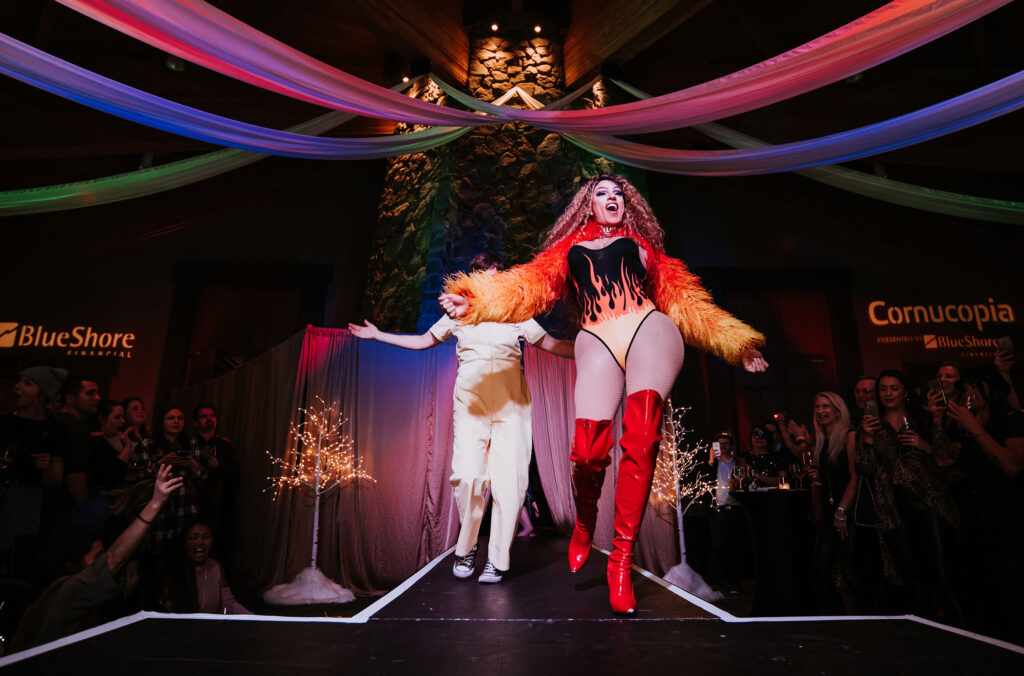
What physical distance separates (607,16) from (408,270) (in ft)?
10.8

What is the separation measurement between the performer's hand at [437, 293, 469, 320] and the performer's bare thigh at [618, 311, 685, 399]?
0.68 meters

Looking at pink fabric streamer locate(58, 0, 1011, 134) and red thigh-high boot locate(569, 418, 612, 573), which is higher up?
pink fabric streamer locate(58, 0, 1011, 134)

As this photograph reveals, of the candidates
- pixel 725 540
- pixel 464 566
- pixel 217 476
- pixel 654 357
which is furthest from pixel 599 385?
pixel 725 540

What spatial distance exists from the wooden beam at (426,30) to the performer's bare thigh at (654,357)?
14.7 ft

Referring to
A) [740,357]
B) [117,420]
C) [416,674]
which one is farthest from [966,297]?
[117,420]

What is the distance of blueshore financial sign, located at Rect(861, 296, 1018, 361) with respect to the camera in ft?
23.4

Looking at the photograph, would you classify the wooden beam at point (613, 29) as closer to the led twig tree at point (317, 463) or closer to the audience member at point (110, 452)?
the led twig tree at point (317, 463)

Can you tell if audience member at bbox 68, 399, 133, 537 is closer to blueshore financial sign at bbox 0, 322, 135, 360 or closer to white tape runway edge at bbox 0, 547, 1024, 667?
white tape runway edge at bbox 0, 547, 1024, 667

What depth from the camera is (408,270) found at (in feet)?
19.0

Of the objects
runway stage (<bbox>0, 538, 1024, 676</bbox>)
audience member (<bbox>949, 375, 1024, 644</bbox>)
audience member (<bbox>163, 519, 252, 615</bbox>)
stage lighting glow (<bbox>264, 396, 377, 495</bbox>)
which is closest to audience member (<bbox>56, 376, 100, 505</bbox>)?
audience member (<bbox>163, 519, 252, 615</bbox>)

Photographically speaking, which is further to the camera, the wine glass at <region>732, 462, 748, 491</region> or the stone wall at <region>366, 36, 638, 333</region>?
the stone wall at <region>366, 36, 638, 333</region>

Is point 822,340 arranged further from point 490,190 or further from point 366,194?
point 366,194

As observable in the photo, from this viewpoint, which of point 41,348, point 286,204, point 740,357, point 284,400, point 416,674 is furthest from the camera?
point 286,204

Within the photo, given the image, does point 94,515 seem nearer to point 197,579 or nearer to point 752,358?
point 197,579
